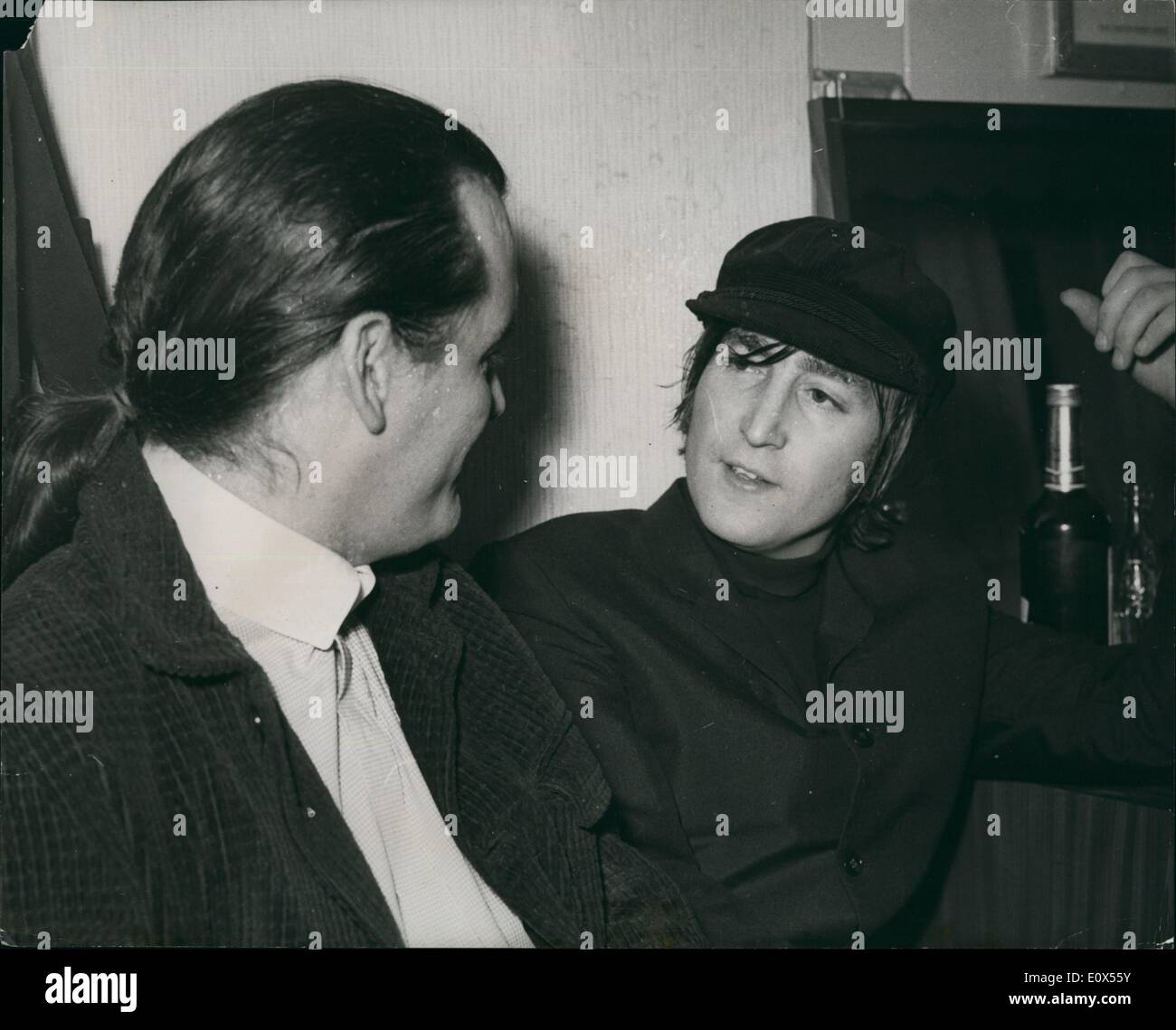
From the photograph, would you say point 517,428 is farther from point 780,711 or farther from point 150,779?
point 150,779

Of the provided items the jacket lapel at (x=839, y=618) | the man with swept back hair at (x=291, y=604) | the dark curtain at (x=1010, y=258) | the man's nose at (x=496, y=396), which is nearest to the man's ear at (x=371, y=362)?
the man with swept back hair at (x=291, y=604)

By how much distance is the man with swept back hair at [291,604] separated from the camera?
0.78 m

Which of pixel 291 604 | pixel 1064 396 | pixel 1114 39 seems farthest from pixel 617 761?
pixel 1114 39

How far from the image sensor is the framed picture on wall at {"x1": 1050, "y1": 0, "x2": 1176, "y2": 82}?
3.96ft

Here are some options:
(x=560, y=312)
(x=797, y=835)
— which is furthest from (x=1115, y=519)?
(x=560, y=312)

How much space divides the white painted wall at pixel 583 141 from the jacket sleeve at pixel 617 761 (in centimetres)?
12

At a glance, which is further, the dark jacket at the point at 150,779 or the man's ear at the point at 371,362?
the man's ear at the point at 371,362

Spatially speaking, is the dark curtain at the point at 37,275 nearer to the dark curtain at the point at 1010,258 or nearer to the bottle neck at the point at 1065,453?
the dark curtain at the point at 1010,258

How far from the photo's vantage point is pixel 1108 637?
1.31 meters

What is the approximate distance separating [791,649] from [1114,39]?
77 centimetres

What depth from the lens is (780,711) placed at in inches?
44.2
